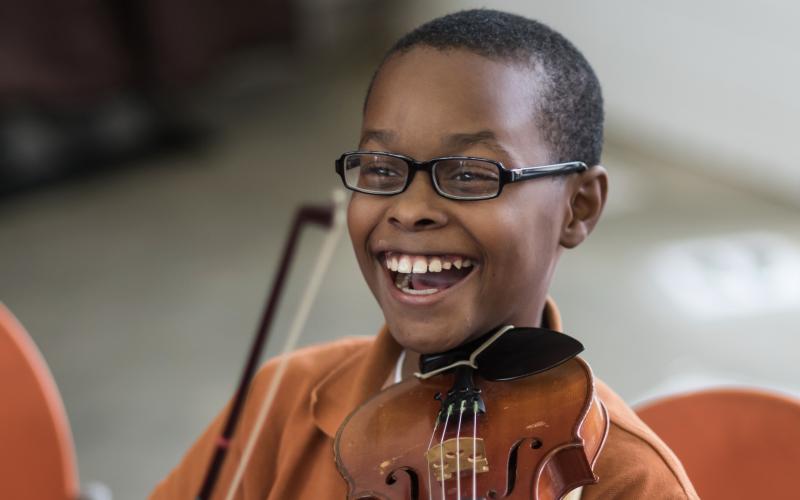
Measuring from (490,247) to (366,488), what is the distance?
0.23 meters

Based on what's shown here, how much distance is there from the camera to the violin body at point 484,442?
0.87 metres

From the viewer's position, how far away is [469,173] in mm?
919

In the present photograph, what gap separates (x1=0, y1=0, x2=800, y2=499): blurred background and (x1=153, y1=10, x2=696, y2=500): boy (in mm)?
1330

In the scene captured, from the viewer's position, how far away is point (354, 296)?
9.11 feet

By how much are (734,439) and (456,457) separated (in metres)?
0.37

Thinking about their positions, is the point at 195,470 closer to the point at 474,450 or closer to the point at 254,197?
the point at 474,450

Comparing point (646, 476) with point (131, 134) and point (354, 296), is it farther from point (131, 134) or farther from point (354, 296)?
point (131, 134)

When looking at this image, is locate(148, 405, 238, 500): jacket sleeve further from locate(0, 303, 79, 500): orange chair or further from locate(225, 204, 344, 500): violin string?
locate(0, 303, 79, 500): orange chair

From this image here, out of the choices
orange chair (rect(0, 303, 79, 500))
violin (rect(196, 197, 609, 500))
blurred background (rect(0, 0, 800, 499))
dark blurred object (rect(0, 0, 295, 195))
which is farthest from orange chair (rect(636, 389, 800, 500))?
dark blurred object (rect(0, 0, 295, 195))

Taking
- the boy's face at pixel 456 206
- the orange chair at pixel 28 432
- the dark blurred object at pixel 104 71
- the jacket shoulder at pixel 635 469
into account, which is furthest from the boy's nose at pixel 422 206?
the dark blurred object at pixel 104 71

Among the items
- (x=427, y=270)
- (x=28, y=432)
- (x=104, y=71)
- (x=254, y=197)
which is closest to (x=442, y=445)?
(x=427, y=270)

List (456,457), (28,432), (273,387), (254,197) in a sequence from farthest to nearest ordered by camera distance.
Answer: (254,197) → (28,432) → (273,387) → (456,457)

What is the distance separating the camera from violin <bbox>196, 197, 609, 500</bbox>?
2.87 feet

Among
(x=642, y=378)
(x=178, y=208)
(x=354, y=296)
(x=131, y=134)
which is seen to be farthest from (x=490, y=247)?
(x=131, y=134)
